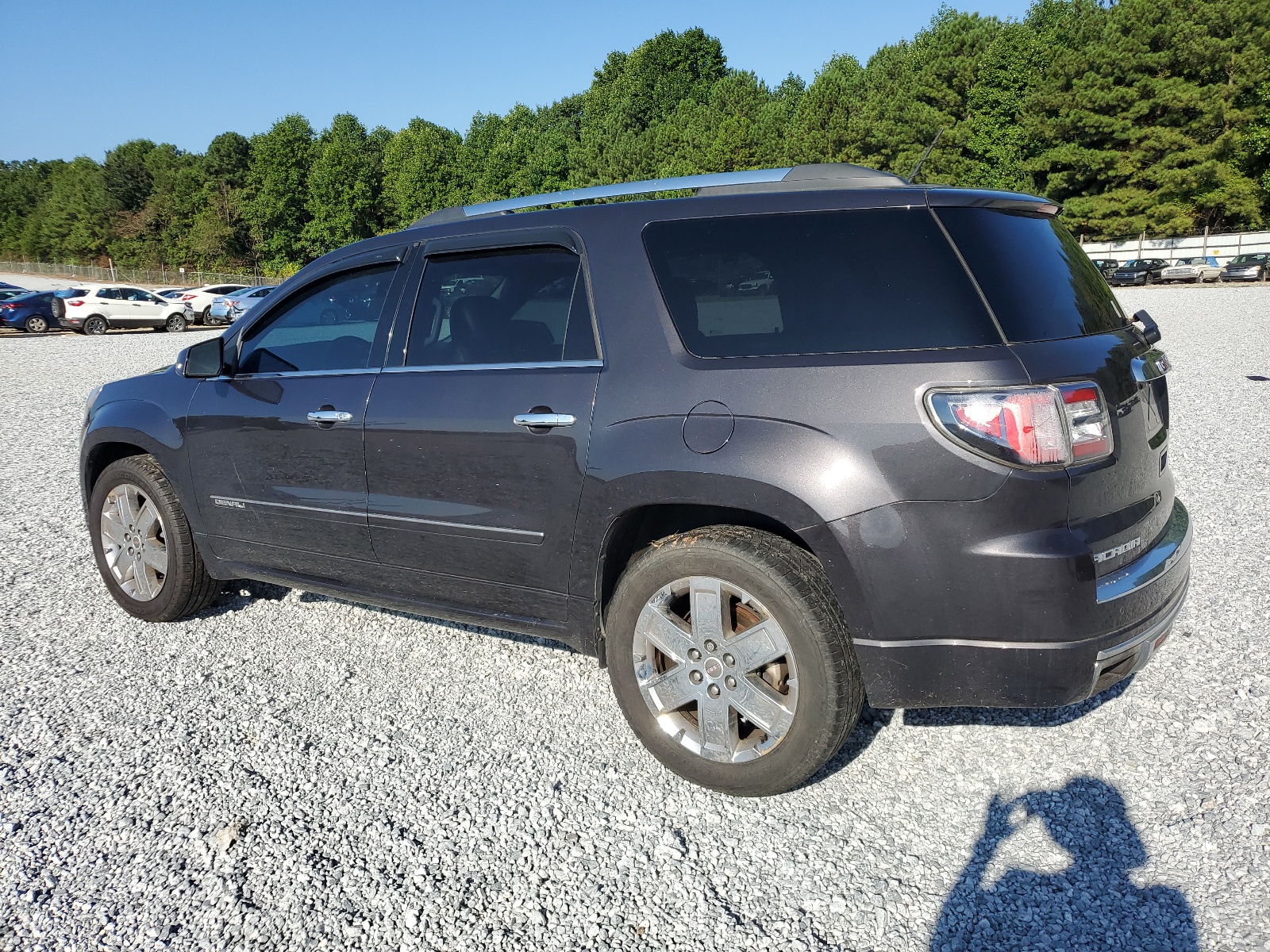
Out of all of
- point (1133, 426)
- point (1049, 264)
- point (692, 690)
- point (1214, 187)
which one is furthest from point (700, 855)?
point (1214, 187)

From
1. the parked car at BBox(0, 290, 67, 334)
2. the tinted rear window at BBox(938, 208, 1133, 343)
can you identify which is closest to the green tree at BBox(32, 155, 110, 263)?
the parked car at BBox(0, 290, 67, 334)

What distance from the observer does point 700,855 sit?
272 cm

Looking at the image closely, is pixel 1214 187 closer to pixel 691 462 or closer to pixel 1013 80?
pixel 1013 80

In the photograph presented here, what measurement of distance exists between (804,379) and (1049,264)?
0.93 m

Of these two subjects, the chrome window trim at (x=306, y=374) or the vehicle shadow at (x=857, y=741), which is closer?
the vehicle shadow at (x=857, y=741)

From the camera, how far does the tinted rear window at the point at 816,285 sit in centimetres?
265

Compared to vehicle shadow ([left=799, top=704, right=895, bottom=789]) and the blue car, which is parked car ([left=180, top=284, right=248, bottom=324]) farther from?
vehicle shadow ([left=799, top=704, right=895, bottom=789])

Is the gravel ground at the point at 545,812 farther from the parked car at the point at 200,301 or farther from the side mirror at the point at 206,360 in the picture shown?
the parked car at the point at 200,301

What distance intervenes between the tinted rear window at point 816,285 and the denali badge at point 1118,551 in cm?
68

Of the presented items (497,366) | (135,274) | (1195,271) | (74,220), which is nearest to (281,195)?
(135,274)

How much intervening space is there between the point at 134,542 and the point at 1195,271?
5294 centimetres

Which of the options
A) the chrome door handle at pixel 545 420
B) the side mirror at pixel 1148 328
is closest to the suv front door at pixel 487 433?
the chrome door handle at pixel 545 420

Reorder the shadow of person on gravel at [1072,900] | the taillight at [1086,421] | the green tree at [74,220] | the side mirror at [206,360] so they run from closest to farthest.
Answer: the shadow of person on gravel at [1072,900], the taillight at [1086,421], the side mirror at [206,360], the green tree at [74,220]

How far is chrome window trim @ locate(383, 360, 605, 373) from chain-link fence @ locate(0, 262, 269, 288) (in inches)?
3281
